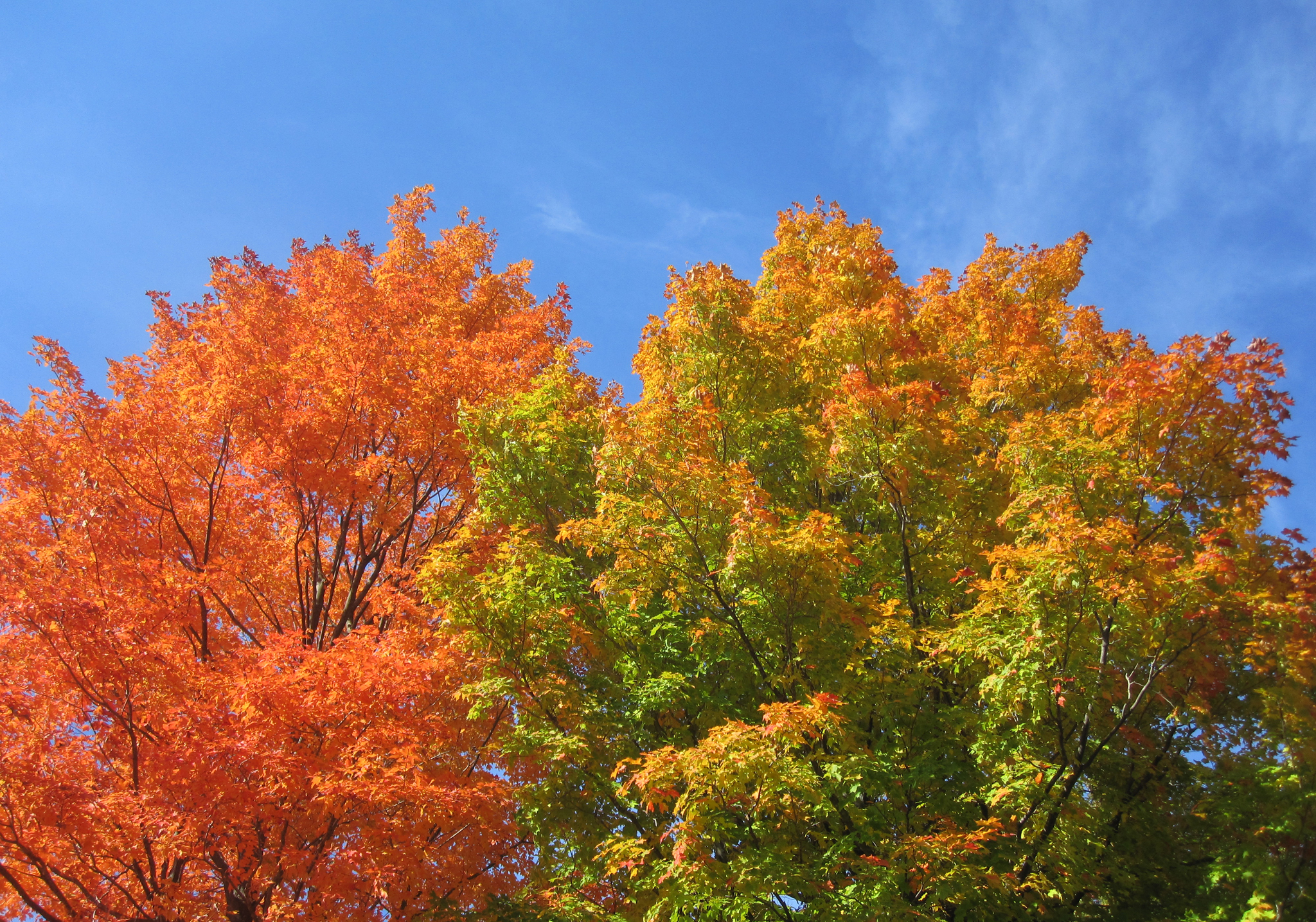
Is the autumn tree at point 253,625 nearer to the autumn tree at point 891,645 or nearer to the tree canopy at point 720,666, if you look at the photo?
the tree canopy at point 720,666

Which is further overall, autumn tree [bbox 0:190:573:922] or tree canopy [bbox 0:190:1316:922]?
autumn tree [bbox 0:190:573:922]

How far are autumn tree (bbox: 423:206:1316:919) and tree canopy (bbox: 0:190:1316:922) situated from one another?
0.04 metres

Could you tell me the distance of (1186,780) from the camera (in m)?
8.68

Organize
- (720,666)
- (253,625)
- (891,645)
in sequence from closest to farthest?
1. (891,645)
2. (720,666)
3. (253,625)

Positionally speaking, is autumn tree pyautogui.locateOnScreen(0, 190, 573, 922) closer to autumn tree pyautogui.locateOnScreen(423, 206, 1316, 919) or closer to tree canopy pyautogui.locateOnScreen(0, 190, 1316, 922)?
tree canopy pyautogui.locateOnScreen(0, 190, 1316, 922)

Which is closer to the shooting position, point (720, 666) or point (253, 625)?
point (720, 666)

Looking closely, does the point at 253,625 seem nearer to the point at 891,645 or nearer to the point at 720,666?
the point at 720,666

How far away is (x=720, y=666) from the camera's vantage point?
8219 millimetres

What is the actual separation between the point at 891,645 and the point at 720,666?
70.5 inches

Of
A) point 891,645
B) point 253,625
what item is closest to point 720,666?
point 891,645

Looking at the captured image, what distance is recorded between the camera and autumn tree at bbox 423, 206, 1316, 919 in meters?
6.46

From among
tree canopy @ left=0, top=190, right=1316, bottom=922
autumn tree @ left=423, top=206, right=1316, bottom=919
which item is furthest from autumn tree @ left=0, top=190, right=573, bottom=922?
autumn tree @ left=423, top=206, right=1316, bottom=919

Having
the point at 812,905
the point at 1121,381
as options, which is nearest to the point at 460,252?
the point at 1121,381

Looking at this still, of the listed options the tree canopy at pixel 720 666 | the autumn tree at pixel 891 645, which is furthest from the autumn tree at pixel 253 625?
the autumn tree at pixel 891 645
